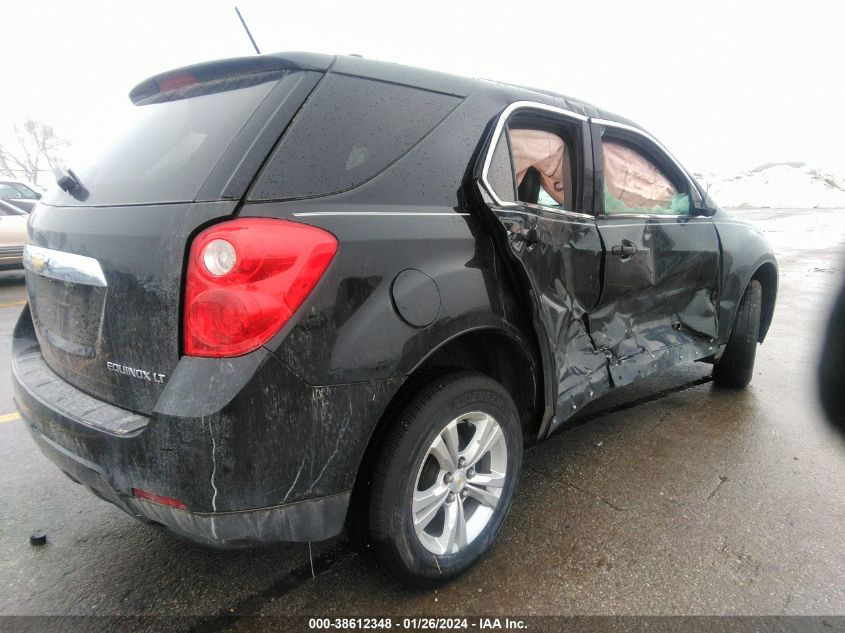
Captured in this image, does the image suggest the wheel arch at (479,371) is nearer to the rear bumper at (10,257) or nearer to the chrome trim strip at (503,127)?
the chrome trim strip at (503,127)

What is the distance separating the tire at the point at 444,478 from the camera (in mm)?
1778

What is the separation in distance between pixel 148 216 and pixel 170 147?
0.35 m

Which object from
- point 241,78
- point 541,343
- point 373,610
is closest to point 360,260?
point 241,78

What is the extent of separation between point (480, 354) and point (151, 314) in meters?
1.23

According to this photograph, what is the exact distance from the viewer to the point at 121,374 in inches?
66.3

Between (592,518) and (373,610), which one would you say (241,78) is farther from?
(592,518)

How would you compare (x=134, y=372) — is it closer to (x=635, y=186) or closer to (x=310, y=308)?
(x=310, y=308)

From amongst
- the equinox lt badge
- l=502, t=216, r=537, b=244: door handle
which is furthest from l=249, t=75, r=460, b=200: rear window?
the equinox lt badge

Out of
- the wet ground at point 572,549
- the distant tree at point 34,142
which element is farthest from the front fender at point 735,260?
the distant tree at point 34,142

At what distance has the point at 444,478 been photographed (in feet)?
6.52

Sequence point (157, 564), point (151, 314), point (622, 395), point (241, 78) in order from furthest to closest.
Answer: point (622, 395) → point (157, 564) → point (241, 78) → point (151, 314)

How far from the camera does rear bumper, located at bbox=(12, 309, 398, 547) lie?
147 cm

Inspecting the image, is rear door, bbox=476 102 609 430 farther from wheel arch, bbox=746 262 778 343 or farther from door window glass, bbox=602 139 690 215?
wheel arch, bbox=746 262 778 343

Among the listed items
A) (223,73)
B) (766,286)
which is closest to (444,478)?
(223,73)
